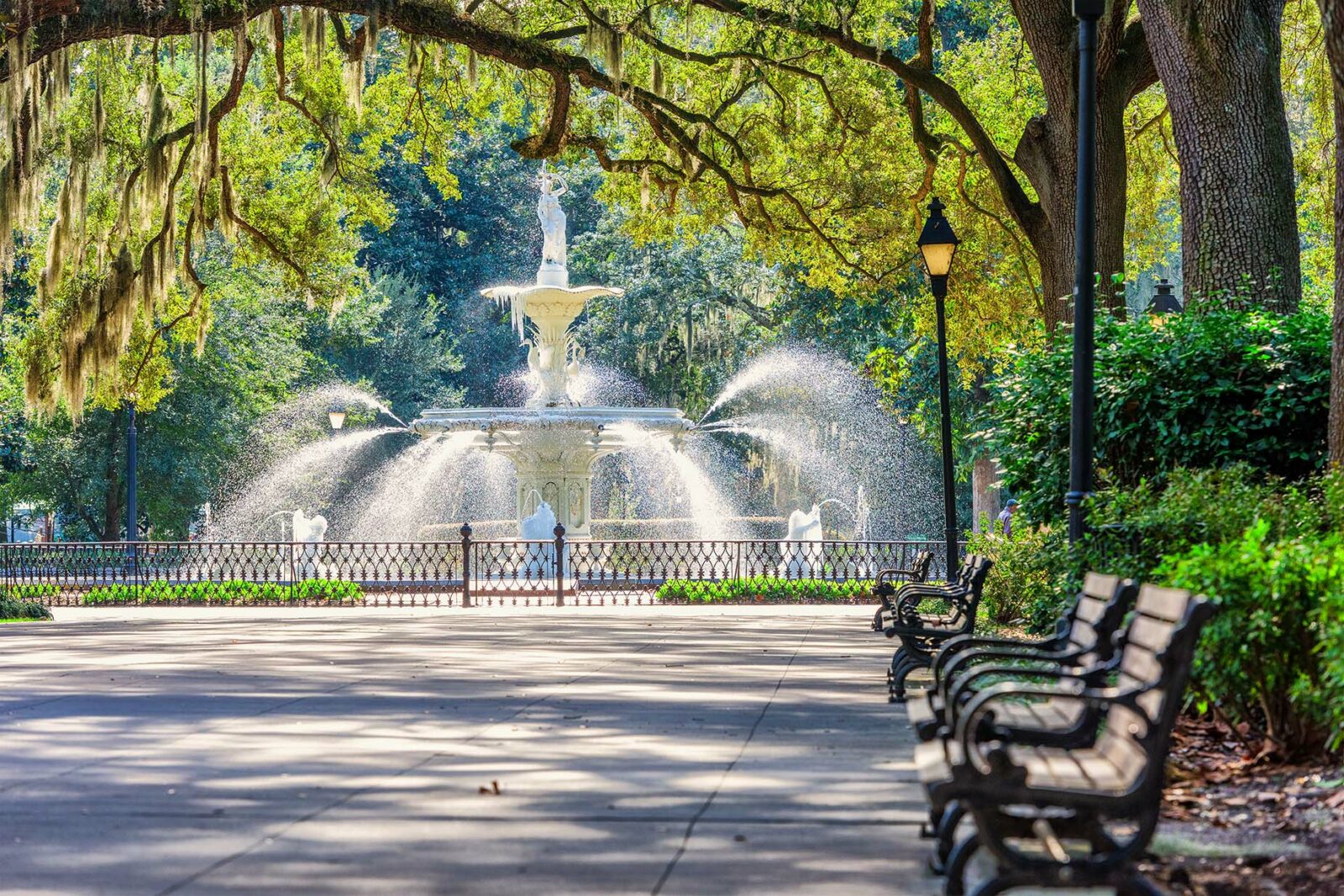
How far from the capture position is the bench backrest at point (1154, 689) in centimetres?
487

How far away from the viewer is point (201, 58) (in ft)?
61.4

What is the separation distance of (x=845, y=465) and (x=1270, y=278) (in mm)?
33813

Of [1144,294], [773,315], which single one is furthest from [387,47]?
[1144,294]

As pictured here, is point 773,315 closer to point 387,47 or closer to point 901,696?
point 387,47

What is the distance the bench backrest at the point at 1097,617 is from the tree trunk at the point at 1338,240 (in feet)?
8.55

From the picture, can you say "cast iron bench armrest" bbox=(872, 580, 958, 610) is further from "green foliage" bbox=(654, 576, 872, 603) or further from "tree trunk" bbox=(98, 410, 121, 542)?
"tree trunk" bbox=(98, 410, 121, 542)

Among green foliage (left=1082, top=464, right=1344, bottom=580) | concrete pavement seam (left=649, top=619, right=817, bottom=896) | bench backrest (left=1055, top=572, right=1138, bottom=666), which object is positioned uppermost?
green foliage (left=1082, top=464, right=1344, bottom=580)

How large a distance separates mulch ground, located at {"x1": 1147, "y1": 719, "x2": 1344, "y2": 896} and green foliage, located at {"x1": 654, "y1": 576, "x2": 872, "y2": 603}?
1728cm

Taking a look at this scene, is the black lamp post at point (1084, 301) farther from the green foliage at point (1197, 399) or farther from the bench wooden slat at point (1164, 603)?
the bench wooden slat at point (1164, 603)

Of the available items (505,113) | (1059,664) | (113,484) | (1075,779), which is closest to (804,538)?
(505,113)

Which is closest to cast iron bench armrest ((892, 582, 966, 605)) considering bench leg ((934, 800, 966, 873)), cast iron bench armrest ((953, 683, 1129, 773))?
bench leg ((934, 800, 966, 873))

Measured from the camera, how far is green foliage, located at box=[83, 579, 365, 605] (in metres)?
26.1

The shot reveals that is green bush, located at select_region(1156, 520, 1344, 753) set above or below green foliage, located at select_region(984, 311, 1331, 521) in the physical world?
below

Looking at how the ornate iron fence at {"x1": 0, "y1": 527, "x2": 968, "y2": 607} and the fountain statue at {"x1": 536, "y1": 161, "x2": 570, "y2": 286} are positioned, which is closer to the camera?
the ornate iron fence at {"x1": 0, "y1": 527, "x2": 968, "y2": 607}
